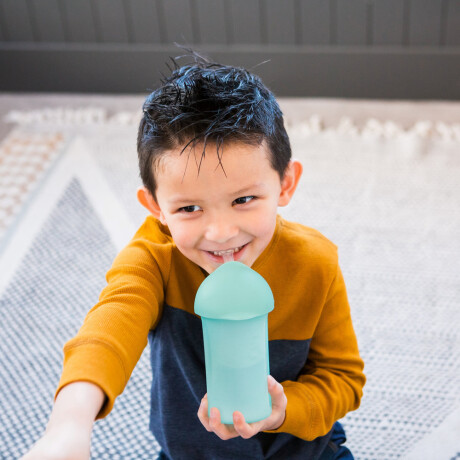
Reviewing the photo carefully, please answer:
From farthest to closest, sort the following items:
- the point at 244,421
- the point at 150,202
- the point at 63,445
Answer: the point at 150,202
the point at 244,421
the point at 63,445

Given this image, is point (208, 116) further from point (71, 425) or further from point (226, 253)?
point (71, 425)

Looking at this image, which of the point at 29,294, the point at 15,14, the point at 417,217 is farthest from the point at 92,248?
the point at 15,14

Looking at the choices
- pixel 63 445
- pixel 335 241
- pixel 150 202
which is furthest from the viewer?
pixel 335 241

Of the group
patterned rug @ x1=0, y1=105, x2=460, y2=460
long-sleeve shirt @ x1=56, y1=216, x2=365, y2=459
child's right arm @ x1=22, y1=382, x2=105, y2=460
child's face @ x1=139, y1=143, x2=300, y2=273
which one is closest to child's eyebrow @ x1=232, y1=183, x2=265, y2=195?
child's face @ x1=139, y1=143, x2=300, y2=273

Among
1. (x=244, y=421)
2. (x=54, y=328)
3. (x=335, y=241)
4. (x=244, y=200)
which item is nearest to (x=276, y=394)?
(x=244, y=421)

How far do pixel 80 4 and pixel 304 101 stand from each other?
69 centimetres

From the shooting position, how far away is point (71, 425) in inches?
20.6

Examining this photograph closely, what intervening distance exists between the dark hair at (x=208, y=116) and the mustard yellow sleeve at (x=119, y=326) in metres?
0.08

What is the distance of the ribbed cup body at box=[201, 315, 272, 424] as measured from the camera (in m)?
0.58

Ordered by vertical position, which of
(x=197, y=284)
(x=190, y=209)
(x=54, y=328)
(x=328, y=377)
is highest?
(x=190, y=209)

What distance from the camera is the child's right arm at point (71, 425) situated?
494mm

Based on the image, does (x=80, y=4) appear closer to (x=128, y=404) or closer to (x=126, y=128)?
(x=126, y=128)

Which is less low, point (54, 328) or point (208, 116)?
point (208, 116)

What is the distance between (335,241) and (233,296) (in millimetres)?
848
